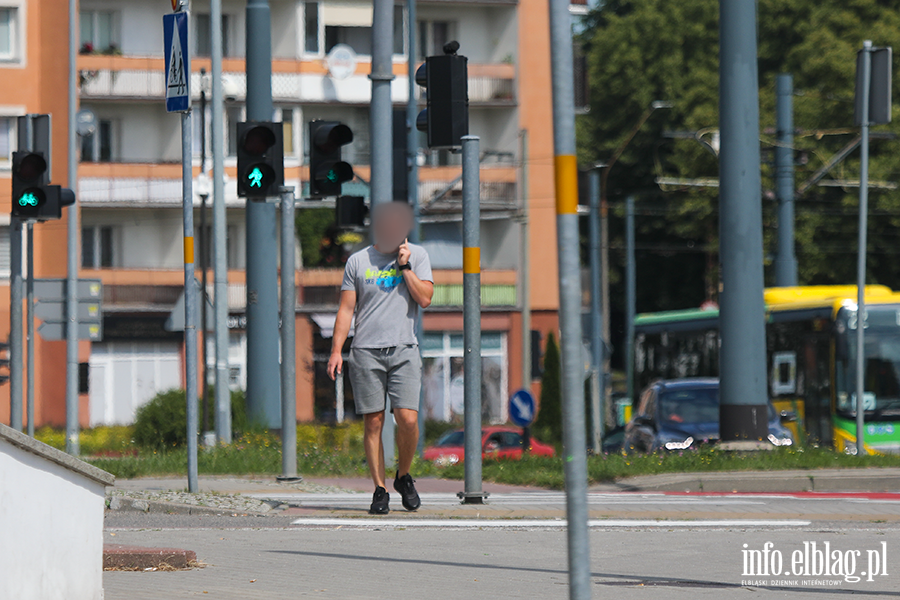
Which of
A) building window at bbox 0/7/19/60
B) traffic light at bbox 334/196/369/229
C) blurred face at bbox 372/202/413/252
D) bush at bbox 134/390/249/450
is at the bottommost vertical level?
bush at bbox 134/390/249/450

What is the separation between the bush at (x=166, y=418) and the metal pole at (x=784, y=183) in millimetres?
9591

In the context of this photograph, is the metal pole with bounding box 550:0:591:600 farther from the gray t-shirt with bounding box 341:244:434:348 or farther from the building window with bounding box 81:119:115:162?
the building window with bounding box 81:119:115:162

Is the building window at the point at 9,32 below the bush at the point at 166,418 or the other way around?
the other way around

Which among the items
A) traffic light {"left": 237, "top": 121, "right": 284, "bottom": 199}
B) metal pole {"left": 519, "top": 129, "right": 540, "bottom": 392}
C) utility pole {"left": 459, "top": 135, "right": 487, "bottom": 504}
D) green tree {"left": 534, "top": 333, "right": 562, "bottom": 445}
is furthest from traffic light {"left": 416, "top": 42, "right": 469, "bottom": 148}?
metal pole {"left": 519, "top": 129, "right": 540, "bottom": 392}

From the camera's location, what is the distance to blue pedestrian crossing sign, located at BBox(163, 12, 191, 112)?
37.1 feet

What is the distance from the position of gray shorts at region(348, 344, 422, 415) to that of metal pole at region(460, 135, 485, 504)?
1112 mm

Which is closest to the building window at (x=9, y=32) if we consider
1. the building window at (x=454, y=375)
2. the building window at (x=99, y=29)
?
the building window at (x=99, y=29)

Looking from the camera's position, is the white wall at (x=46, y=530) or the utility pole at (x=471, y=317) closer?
the white wall at (x=46, y=530)

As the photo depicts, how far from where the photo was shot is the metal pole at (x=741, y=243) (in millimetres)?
15305

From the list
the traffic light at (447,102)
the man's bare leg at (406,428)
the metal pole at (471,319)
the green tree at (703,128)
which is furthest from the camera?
the green tree at (703,128)

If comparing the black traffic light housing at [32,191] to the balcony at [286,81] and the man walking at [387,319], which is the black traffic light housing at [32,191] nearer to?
the man walking at [387,319]

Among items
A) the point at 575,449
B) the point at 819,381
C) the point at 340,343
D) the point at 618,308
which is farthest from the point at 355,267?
the point at 618,308

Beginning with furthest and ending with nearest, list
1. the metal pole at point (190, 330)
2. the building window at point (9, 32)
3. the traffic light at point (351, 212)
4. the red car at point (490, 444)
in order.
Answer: the building window at point (9, 32), the red car at point (490, 444), the traffic light at point (351, 212), the metal pole at point (190, 330)

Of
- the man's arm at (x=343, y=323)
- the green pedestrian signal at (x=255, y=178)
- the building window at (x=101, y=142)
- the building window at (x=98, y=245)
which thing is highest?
the building window at (x=101, y=142)
